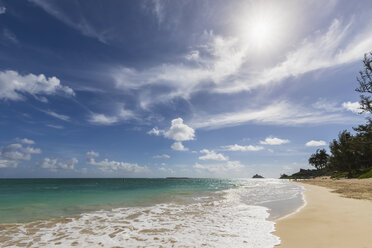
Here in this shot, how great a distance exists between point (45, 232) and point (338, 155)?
88.4 m

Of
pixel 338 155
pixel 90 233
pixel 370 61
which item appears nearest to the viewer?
pixel 90 233

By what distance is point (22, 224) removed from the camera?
11578 mm

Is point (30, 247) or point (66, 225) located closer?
point (30, 247)

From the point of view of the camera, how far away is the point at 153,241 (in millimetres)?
7953

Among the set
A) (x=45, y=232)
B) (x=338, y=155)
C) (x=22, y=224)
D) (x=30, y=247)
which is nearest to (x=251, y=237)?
(x=30, y=247)

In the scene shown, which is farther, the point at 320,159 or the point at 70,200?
the point at 320,159

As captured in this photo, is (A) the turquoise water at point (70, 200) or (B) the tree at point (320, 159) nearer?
(A) the turquoise water at point (70, 200)

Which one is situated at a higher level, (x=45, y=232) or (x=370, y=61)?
(x=370, y=61)

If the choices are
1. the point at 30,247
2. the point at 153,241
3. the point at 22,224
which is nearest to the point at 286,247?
the point at 153,241

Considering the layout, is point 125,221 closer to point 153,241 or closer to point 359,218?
point 153,241

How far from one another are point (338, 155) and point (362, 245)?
83049mm

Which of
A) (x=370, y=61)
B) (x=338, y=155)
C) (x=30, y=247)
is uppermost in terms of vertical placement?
(x=370, y=61)

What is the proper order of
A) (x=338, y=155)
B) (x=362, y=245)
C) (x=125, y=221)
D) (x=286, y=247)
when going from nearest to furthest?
(x=362, y=245), (x=286, y=247), (x=125, y=221), (x=338, y=155)

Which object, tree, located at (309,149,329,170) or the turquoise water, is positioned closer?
the turquoise water
